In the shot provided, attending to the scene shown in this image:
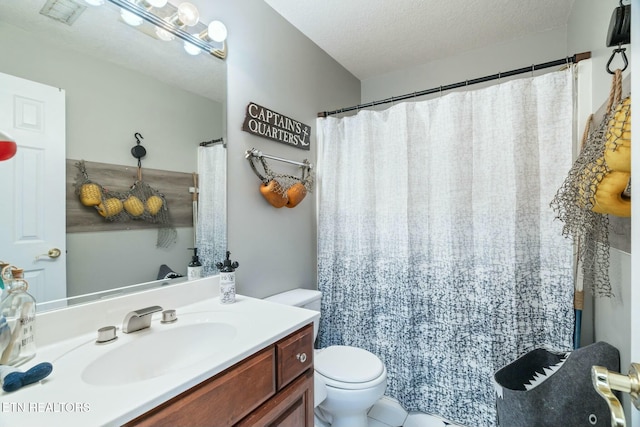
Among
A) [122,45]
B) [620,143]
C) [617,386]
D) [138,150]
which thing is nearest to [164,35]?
[122,45]

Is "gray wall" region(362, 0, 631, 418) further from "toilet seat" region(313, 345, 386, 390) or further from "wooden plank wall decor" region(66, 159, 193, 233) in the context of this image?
"wooden plank wall decor" region(66, 159, 193, 233)

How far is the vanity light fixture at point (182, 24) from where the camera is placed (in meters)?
1.12

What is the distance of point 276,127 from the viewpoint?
1699 millimetres

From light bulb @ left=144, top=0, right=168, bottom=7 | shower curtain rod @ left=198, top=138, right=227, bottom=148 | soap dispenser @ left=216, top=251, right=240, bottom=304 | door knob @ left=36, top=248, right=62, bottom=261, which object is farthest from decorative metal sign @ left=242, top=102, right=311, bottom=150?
door knob @ left=36, top=248, right=62, bottom=261

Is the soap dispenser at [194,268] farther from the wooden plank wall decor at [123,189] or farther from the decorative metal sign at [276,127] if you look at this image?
the decorative metal sign at [276,127]

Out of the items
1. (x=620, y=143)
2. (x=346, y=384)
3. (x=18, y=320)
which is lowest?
(x=346, y=384)

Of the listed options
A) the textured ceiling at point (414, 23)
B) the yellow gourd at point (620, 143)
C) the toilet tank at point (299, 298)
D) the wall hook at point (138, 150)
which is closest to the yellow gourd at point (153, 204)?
the wall hook at point (138, 150)

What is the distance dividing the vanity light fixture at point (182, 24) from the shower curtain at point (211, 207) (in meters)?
0.47

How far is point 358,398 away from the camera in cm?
136

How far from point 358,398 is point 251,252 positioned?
91 cm

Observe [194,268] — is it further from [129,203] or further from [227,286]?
[129,203]

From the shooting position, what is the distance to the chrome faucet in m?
0.93

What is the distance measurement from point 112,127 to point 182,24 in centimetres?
58

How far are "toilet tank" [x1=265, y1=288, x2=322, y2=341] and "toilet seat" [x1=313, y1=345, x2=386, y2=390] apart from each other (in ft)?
0.59
